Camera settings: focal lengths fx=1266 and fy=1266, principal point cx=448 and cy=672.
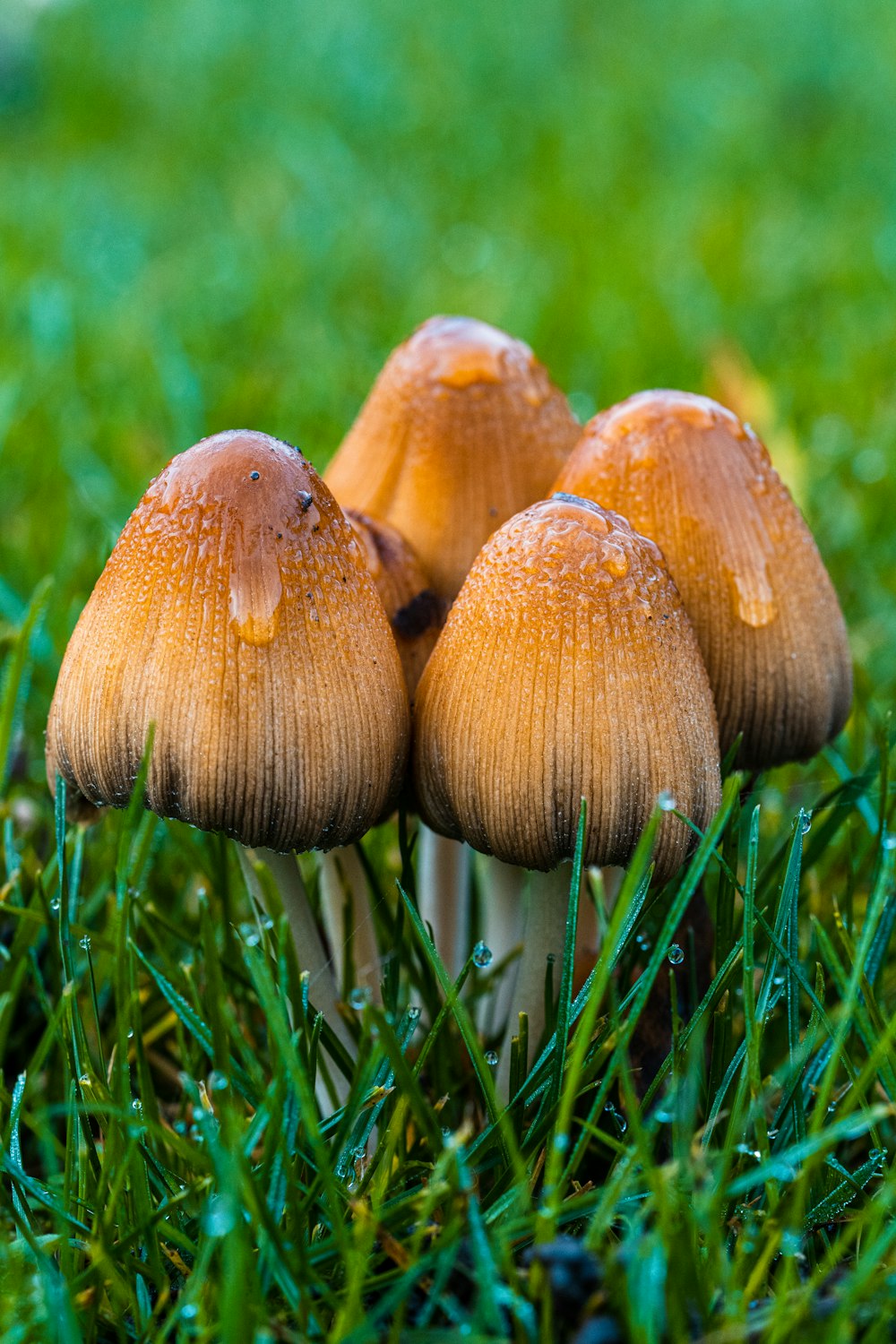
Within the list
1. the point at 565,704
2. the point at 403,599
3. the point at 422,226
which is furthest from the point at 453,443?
the point at 422,226

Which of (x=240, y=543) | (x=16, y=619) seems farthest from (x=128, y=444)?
(x=240, y=543)

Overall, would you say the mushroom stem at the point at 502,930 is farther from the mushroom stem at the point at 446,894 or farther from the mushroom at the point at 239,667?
the mushroom at the point at 239,667

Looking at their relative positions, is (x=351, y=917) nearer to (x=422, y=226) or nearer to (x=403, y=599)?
(x=403, y=599)

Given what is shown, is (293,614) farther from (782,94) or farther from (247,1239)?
(782,94)

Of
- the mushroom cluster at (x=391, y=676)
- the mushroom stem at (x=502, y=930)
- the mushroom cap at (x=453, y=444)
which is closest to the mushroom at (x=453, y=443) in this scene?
the mushroom cap at (x=453, y=444)

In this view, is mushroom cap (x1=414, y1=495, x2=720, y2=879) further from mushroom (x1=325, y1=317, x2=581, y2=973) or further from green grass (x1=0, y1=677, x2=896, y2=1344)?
mushroom (x1=325, y1=317, x2=581, y2=973)

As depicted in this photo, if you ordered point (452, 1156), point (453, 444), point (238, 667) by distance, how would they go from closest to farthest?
point (452, 1156) < point (238, 667) < point (453, 444)

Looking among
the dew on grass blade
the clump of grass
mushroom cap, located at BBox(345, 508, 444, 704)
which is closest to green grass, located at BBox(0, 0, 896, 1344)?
the clump of grass
